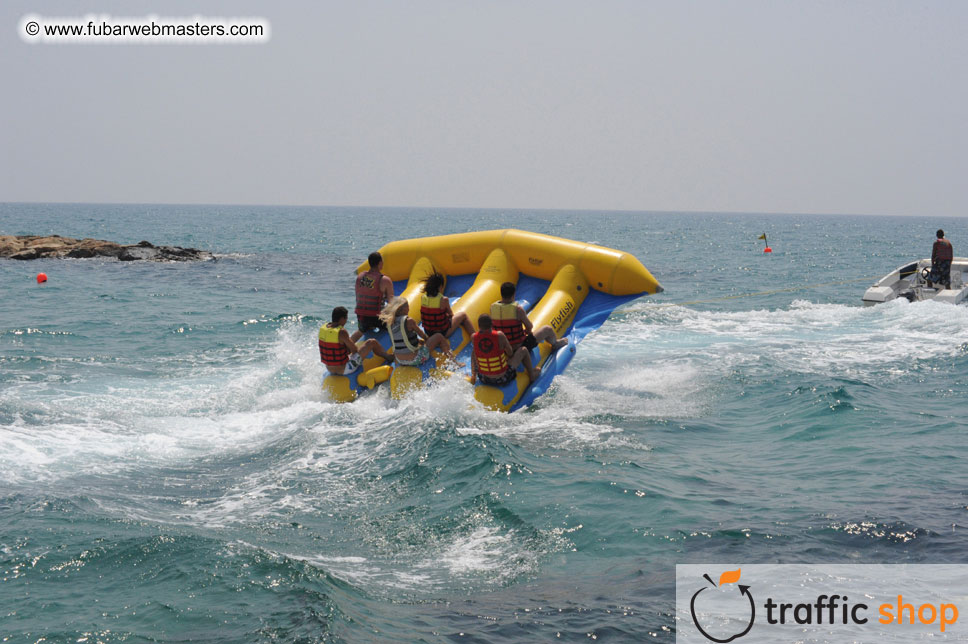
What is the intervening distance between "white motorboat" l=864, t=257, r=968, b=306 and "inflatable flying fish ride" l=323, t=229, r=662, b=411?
775 centimetres

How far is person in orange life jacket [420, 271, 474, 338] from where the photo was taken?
7.99 m

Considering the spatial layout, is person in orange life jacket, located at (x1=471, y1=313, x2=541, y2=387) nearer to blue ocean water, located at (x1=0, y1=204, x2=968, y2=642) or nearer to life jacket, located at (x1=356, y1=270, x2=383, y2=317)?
blue ocean water, located at (x1=0, y1=204, x2=968, y2=642)

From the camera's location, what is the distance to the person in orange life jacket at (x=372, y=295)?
8.32 metres

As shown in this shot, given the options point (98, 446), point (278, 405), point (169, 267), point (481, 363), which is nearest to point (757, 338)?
point (481, 363)

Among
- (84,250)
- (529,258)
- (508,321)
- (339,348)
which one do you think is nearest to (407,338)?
(339,348)

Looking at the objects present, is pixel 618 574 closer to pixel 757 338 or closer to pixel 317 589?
pixel 317 589

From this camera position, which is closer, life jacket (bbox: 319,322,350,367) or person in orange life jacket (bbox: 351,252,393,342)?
life jacket (bbox: 319,322,350,367)

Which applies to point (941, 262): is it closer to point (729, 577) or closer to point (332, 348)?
point (332, 348)

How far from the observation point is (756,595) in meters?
4.48

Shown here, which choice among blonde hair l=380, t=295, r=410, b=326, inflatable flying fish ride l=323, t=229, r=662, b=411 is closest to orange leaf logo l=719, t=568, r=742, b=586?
inflatable flying fish ride l=323, t=229, r=662, b=411

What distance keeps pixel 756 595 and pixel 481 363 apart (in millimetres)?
3615

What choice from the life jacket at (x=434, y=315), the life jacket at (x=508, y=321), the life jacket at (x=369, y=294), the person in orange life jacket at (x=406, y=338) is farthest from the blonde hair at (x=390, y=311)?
the life jacket at (x=508, y=321)

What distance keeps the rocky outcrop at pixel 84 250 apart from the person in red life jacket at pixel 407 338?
66.5 feet

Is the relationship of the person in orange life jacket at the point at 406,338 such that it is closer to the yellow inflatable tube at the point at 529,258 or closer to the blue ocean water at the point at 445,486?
the blue ocean water at the point at 445,486
